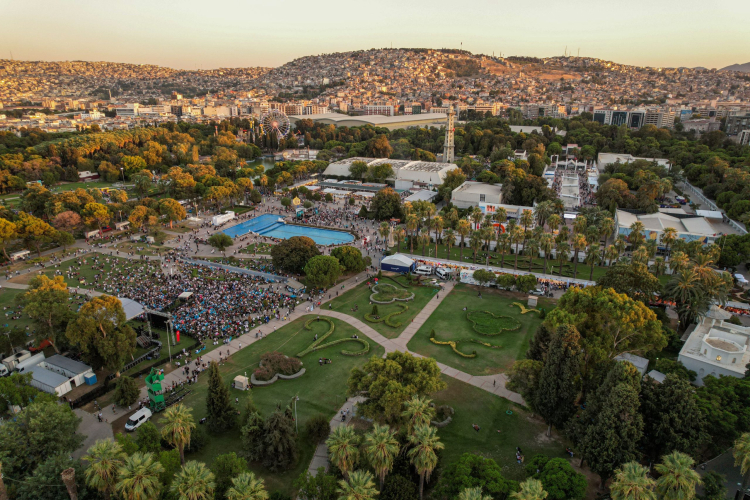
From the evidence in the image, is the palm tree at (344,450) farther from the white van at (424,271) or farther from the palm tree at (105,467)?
the white van at (424,271)

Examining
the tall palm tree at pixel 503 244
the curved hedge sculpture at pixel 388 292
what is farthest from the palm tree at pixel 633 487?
the tall palm tree at pixel 503 244

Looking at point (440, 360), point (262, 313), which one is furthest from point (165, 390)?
point (440, 360)

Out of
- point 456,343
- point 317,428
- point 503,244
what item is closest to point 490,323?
point 456,343

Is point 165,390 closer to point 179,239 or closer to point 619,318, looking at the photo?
point 619,318

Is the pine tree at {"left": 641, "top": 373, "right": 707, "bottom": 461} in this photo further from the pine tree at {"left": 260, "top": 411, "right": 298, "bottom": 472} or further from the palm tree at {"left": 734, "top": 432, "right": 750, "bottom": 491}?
the pine tree at {"left": 260, "top": 411, "right": 298, "bottom": 472}

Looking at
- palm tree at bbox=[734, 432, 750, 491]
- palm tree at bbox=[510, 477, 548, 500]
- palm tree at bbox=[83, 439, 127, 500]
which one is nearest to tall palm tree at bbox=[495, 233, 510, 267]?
palm tree at bbox=[734, 432, 750, 491]

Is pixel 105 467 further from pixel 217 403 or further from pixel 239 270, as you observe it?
pixel 239 270
